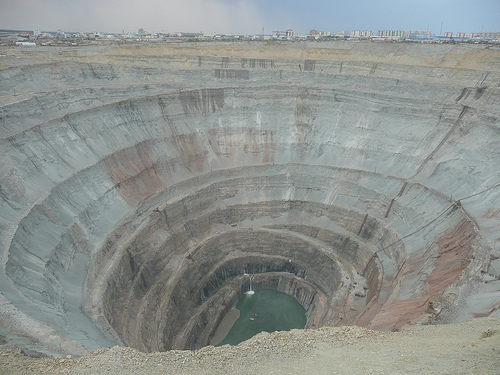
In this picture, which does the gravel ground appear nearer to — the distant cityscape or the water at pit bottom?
the water at pit bottom

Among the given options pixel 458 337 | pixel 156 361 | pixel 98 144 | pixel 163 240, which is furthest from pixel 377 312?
pixel 98 144

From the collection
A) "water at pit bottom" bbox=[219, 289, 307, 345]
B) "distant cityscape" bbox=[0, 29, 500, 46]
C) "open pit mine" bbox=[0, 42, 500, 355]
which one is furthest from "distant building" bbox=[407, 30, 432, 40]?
"water at pit bottom" bbox=[219, 289, 307, 345]

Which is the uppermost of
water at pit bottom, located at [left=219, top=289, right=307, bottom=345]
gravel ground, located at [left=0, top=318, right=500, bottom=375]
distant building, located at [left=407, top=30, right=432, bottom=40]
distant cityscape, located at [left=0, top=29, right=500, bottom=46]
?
distant building, located at [left=407, top=30, right=432, bottom=40]

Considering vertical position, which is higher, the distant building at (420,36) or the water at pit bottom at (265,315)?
the distant building at (420,36)

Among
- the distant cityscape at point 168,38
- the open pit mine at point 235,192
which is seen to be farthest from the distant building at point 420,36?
the open pit mine at point 235,192

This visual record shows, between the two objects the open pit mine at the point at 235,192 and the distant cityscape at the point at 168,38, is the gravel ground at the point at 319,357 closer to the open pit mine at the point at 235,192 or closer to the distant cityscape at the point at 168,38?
the open pit mine at the point at 235,192

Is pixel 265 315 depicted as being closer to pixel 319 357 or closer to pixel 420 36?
pixel 319 357
